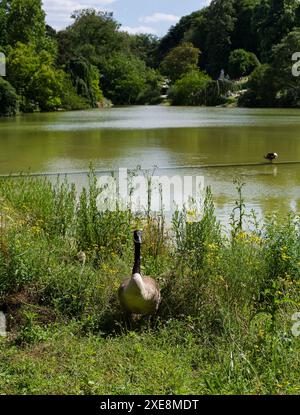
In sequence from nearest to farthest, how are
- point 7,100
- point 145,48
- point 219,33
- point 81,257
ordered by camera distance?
point 81,257
point 7,100
point 219,33
point 145,48

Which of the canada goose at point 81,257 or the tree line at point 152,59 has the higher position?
the tree line at point 152,59

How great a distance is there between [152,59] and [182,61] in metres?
19.1

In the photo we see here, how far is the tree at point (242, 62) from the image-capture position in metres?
76.1

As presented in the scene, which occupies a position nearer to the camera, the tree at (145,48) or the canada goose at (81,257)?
the canada goose at (81,257)

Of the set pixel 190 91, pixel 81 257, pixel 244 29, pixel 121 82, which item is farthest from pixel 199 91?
pixel 81 257

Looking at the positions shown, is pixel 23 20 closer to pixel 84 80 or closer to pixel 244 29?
pixel 84 80

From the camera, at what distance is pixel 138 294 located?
4.39 m

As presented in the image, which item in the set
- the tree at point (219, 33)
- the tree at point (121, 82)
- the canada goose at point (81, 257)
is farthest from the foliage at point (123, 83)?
the canada goose at point (81, 257)

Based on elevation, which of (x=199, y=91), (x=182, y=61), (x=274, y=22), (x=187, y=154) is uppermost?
(x=274, y=22)

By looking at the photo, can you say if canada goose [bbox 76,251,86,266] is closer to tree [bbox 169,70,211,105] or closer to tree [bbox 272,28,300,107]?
tree [bbox 272,28,300,107]

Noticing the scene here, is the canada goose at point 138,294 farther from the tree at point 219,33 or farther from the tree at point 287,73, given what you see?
the tree at point 219,33

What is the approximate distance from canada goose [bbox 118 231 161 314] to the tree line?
1705 inches

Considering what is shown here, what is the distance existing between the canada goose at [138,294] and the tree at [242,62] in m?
74.0

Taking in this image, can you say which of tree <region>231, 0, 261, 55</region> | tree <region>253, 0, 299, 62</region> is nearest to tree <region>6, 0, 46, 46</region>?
tree <region>253, 0, 299, 62</region>
